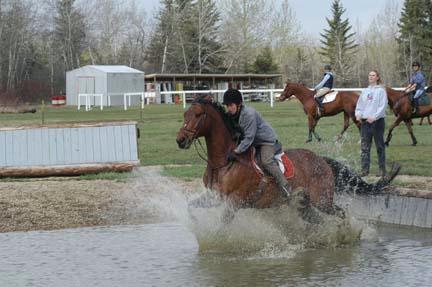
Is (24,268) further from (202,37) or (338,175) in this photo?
(202,37)

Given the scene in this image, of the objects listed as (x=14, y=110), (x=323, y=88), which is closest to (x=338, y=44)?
(x=14, y=110)

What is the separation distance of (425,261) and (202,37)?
82560 mm

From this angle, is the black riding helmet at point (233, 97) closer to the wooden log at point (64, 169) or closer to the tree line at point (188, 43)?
the wooden log at point (64, 169)

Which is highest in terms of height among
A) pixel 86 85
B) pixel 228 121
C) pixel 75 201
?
pixel 86 85

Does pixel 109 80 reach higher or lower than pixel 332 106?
higher

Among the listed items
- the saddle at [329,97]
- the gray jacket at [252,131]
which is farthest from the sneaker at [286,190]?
the saddle at [329,97]

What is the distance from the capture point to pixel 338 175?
11.1 m

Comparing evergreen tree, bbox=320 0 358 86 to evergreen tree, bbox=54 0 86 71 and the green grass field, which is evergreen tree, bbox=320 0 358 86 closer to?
evergreen tree, bbox=54 0 86 71

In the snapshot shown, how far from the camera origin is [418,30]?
247ft

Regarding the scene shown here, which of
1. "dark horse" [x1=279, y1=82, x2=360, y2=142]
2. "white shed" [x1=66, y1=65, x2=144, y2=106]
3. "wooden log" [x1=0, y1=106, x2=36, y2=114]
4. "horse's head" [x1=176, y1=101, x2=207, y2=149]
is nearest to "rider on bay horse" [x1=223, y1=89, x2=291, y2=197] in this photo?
"horse's head" [x1=176, y1=101, x2=207, y2=149]

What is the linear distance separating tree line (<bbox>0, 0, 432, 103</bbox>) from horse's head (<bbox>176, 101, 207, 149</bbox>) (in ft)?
231

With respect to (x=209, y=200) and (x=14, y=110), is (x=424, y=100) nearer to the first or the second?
(x=209, y=200)

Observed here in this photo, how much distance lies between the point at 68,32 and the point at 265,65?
958 inches

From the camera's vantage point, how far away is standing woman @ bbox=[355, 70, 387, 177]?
585 inches
